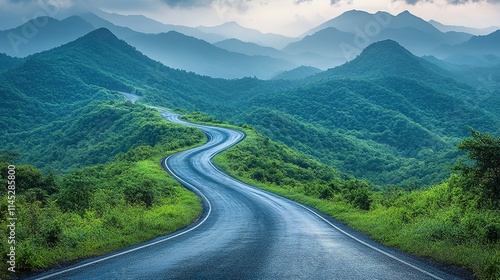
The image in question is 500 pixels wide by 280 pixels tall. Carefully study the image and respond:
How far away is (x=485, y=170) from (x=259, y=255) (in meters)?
9.55

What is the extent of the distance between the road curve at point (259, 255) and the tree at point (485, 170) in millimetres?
4668

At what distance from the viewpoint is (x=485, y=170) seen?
1350 cm

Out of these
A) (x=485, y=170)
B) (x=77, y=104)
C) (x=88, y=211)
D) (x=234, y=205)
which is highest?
(x=77, y=104)

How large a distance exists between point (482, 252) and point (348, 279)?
445 cm

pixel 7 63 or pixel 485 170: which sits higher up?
pixel 7 63

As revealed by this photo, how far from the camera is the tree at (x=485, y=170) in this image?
13078 millimetres

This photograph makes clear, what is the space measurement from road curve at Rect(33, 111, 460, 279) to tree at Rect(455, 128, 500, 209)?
4668 millimetres

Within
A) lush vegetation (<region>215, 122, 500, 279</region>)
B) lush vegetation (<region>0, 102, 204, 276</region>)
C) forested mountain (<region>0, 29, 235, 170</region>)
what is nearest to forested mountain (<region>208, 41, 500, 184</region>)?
forested mountain (<region>0, 29, 235, 170</region>)

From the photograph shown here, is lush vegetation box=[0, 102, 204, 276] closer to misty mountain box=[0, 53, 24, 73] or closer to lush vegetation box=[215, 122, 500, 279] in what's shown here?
lush vegetation box=[215, 122, 500, 279]

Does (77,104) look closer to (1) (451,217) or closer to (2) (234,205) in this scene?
(2) (234,205)

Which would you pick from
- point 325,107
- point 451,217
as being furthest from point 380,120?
point 451,217

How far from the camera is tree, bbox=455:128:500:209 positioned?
42.9ft

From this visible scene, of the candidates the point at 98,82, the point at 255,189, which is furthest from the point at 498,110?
the point at 98,82

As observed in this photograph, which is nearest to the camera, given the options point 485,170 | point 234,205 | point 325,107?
point 485,170
